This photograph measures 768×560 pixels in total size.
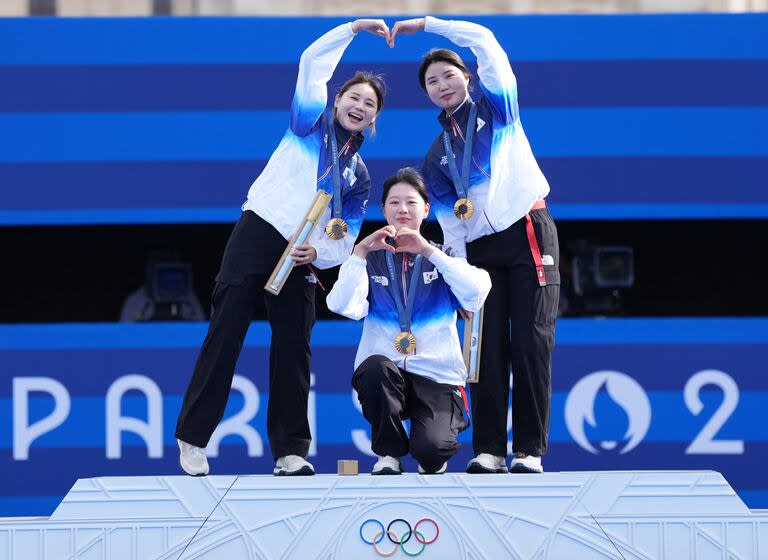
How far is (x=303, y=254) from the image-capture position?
429 centimetres

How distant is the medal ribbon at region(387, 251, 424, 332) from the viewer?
431 centimetres

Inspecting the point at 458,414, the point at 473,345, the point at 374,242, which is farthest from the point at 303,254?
the point at 458,414

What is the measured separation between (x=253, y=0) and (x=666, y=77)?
230 cm

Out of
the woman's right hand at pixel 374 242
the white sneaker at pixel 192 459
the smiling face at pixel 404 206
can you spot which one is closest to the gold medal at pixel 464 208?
the smiling face at pixel 404 206

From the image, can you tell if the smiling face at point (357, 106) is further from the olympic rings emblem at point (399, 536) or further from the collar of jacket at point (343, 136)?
the olympic rings emblem at point (399, 536)

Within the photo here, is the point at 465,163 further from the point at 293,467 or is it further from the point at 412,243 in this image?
the point at 293,467

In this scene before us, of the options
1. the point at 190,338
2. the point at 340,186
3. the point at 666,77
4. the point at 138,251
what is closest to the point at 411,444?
the point at 340,186

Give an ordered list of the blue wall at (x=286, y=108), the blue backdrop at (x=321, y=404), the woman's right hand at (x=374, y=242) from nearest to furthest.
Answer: the woman's right hand at (x=374, y=242), the blue backdrop at (x=321, y=404), the blue wall at (x=286, y=108)

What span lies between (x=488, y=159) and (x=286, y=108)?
108 inches

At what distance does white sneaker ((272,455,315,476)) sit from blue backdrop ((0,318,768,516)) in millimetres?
2297

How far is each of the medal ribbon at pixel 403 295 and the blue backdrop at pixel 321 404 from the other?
2356 millimetres

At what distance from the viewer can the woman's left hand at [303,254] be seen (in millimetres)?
4285

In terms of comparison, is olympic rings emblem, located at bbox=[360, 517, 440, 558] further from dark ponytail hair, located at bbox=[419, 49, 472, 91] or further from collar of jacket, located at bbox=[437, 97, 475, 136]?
dark ponytail hair, located at bbox=[419, 49, 472, 91]

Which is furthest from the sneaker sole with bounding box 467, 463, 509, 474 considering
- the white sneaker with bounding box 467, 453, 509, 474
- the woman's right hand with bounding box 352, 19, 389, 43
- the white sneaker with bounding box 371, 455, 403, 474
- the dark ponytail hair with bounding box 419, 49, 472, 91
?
the woman's right hand with bounding box 352, 19, 389, 43
